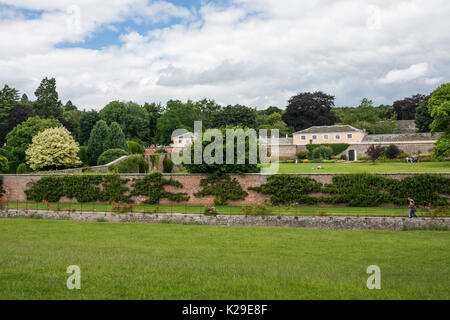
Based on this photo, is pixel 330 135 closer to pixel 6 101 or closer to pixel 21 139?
pixel 21 139

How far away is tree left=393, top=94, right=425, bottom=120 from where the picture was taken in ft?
272

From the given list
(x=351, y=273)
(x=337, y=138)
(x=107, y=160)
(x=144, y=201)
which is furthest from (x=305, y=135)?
(x=351, y=273)

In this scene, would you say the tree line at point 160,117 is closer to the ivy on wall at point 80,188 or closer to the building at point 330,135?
the building at point 330,135

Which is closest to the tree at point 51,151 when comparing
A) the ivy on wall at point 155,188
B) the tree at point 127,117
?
the ivy on wall at point 155,188

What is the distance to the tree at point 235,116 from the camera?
6738 centimetres

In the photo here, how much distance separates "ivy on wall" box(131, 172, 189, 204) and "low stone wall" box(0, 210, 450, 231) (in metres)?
4.87

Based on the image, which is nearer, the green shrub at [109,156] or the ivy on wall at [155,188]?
the ivy on wall at [155,188]

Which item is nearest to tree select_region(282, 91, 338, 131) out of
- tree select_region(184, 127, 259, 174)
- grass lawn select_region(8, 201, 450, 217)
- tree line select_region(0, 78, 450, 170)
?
tree line select_region(0, 78, 450, 170)

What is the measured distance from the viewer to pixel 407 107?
272 ft

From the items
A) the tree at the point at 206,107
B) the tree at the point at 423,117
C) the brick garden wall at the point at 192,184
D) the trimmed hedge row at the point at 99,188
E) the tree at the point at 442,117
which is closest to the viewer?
the brick garden wall at the point at 192,184

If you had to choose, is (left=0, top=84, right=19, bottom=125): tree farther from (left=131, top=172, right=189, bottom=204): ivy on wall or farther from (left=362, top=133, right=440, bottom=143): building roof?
(left=362, top=133, right=440, bottom=143): building roof

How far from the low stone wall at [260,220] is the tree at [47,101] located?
40.9 m

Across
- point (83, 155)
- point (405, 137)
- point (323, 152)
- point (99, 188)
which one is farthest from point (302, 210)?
point (405, 137)

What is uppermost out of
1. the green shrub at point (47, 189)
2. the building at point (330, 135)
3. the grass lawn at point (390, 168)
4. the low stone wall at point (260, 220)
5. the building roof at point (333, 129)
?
the building roof at point (333, 129)
